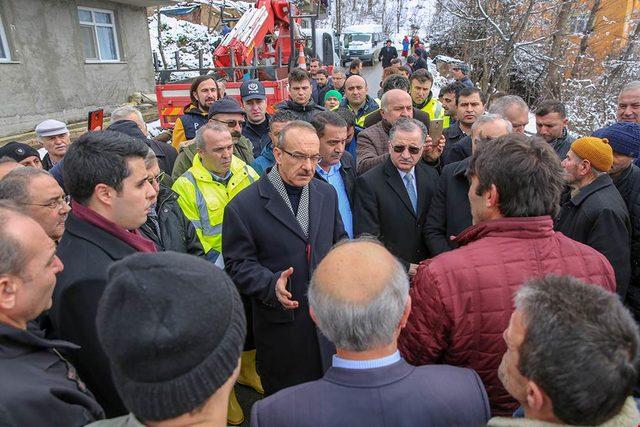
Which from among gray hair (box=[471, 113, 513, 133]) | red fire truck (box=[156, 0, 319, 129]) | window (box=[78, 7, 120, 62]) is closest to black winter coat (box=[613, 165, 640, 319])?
gray hair (box=[471, 113, 513, 133])

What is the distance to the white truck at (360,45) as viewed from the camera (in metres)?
26.5

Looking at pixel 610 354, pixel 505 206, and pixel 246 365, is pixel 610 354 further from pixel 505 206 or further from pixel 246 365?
pixel 246 365

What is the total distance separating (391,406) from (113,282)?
0.83 metres

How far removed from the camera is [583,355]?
105cm

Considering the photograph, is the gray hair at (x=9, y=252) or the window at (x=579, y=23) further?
the window at (x=579, y=23)

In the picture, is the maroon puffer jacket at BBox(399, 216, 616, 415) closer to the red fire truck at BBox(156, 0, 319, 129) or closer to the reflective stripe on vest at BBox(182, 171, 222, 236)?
the reflective stripe on vest at BBox(182, 171, 222, 236)

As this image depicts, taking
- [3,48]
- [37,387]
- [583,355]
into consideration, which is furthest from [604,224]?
[3,48]

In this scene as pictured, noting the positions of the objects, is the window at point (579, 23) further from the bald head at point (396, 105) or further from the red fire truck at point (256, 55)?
the bald head at point (396, 105)

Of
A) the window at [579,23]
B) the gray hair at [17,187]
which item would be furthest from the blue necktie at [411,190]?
the window at [579,23]

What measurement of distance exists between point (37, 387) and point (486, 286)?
1.58m

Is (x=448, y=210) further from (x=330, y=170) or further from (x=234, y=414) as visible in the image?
(x=234, y=414)

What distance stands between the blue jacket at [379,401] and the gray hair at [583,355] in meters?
0.24

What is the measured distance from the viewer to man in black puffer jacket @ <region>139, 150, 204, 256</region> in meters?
2.81

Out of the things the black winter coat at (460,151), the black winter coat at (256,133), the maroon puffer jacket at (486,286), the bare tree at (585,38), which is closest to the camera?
the maroon puffer jacket at (486,286)
